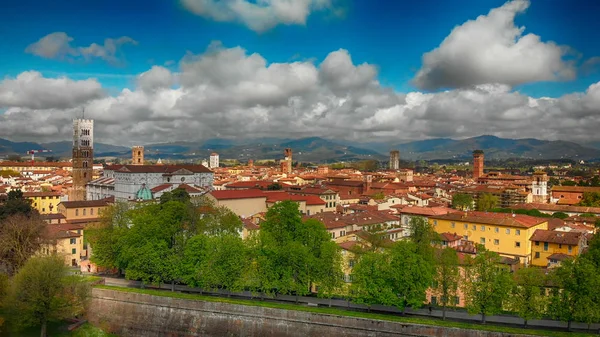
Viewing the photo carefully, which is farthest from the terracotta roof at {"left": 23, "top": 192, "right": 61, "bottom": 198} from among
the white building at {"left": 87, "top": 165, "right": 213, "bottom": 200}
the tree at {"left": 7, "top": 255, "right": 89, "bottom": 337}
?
the tree at {"left": 7, "top": 255, "right": 89, "bottom": 337}

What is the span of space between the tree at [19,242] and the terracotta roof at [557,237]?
4602 centimetres

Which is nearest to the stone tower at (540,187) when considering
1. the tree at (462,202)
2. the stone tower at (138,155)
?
the tree at (462,202)

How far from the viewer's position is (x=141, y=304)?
32.8 meters

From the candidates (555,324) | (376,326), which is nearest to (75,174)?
(376,326)

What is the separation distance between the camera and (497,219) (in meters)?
49.0

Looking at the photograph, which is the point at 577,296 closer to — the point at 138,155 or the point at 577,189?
the point at 577,189

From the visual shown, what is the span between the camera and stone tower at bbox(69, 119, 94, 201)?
324 ft

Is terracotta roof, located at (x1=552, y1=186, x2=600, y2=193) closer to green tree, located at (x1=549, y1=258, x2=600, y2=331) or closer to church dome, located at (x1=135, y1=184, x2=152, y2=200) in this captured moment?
green tree, located at (x1=549, y1=258, x2=600, y2=331)

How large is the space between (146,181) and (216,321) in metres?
63.0

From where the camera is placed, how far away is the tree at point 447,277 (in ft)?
99.8

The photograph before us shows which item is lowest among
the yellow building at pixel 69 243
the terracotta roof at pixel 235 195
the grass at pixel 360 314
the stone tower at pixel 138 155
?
the grass at pixel 360 314

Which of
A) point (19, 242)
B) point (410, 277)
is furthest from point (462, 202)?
point (19, 242)

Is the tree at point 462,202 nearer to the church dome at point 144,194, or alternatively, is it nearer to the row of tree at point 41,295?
the church dome at point 144,194

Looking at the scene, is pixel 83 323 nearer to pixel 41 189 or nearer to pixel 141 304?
pixel 141 304
